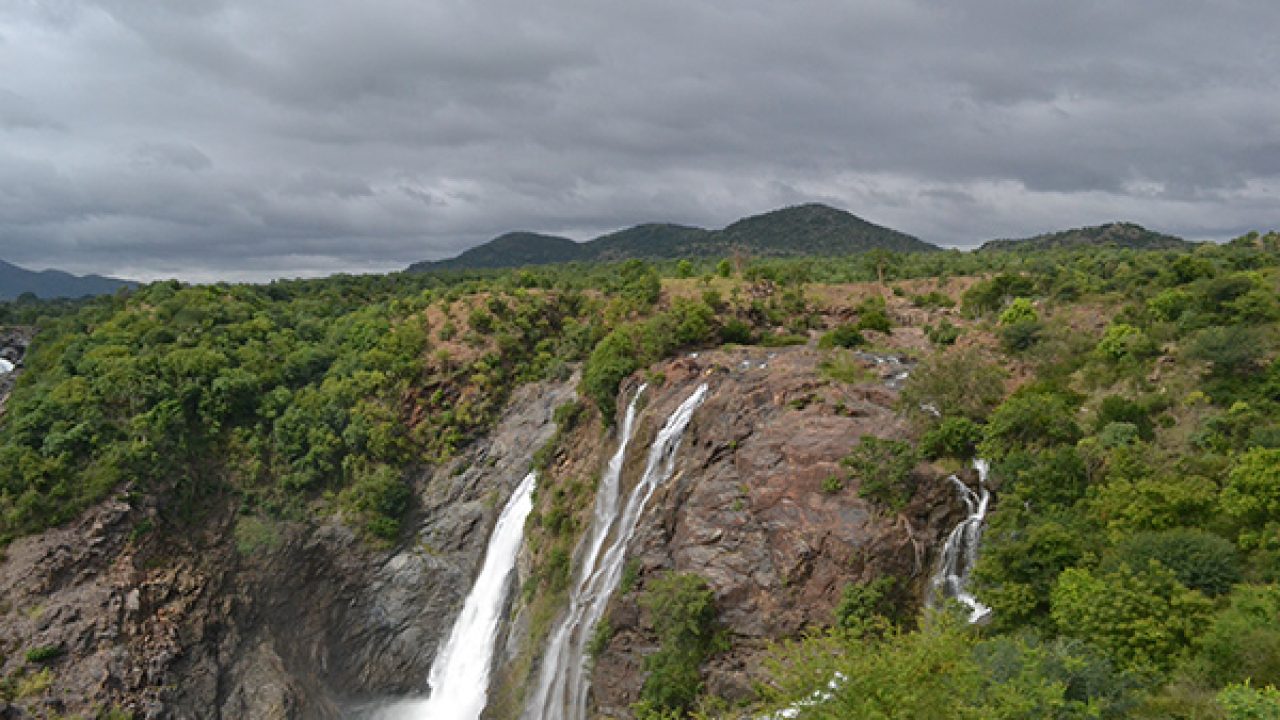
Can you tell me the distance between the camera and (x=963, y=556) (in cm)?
2456

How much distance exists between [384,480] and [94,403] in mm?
18393

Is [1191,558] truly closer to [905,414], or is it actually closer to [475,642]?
[905,414]

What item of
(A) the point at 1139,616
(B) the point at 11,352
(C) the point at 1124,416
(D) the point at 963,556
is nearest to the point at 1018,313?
(C) the point at 1124,416

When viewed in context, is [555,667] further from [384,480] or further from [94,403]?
[94,403]

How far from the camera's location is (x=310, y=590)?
45562 millimetres

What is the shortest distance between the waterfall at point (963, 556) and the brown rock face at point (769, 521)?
19.6 inches

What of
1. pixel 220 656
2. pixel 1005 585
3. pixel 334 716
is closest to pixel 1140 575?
pixel 1005 585

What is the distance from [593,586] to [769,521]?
29.8 feet

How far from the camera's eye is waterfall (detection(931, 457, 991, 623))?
78.7 feet

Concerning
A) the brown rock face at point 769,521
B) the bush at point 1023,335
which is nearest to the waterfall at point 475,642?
the brown rock face at point 769,521

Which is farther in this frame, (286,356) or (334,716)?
(286,356)

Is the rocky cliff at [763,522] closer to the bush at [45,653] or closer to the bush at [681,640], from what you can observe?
the bush at [681,640]

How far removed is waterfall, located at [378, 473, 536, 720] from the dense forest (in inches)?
296

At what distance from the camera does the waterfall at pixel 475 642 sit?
1551 inches
